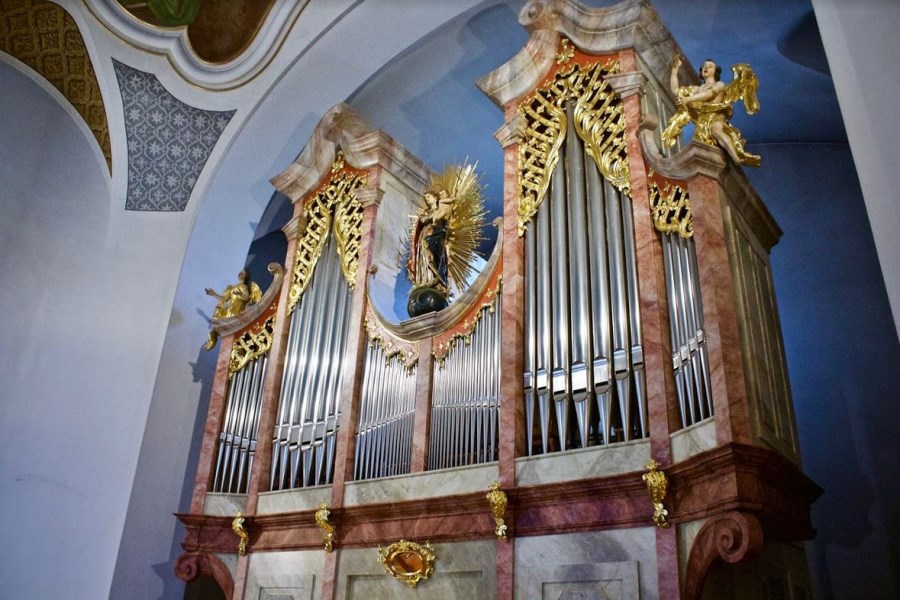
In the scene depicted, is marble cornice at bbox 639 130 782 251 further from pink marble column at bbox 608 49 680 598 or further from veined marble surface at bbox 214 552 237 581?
veined marble surface at bbox 214 552 237 581

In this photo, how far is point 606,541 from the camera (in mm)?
4527

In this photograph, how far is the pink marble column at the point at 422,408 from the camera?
561 cm

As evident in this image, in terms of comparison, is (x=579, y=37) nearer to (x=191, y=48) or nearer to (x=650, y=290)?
(x=650, y=290)

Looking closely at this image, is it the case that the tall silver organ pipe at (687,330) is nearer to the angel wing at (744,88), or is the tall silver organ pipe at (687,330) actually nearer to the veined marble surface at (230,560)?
the angel wing at (744,88)

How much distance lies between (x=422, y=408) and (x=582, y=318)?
1.41 m

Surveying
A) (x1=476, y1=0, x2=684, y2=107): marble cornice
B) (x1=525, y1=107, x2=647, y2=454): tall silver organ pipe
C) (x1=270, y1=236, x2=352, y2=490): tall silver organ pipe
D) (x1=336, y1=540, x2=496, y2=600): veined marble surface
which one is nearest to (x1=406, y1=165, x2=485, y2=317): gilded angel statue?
(x1=270, y1=236, x2=352, y2=490): tall silver organ pipe

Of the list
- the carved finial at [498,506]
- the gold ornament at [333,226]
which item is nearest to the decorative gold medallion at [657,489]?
the carved finial at [498,506]

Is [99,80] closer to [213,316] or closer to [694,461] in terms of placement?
[213,316]

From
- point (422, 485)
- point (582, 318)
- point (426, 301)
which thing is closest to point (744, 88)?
point (582, 318)

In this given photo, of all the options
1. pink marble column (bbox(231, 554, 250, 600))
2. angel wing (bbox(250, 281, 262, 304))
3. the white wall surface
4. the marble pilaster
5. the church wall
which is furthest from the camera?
angel wing (bbox(250, 281, 262, 304))

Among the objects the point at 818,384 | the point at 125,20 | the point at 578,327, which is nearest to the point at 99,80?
the point at 125,20

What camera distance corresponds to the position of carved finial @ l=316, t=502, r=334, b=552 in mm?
5711

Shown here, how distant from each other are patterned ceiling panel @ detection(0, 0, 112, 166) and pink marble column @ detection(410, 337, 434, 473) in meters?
4.87

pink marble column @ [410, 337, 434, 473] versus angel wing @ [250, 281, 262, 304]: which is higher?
angel wing @ [250, 281, 262, 304]
